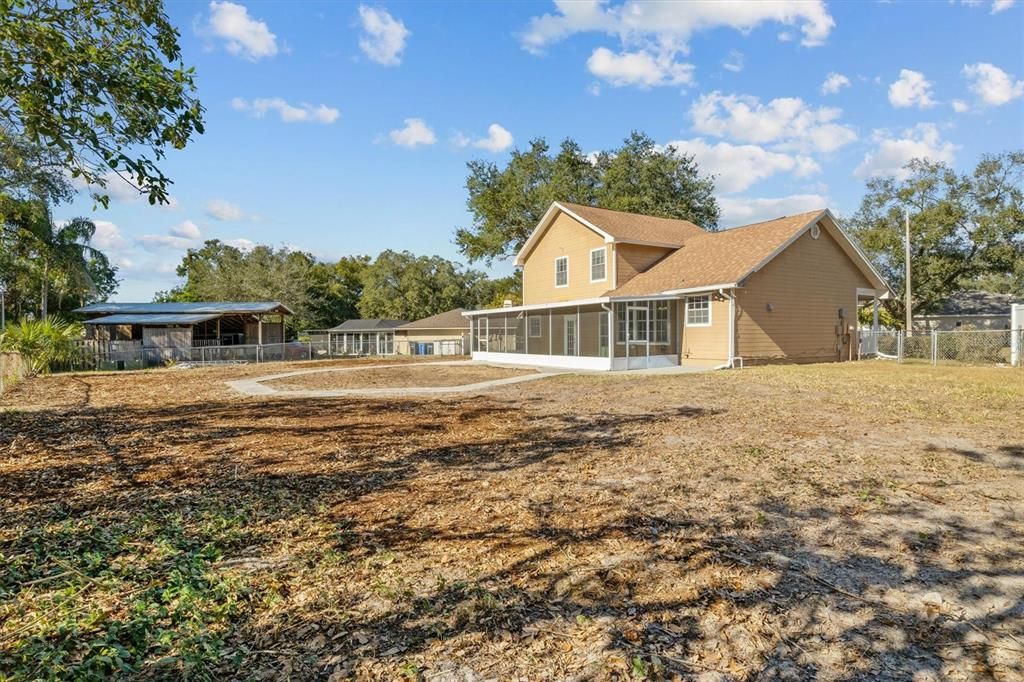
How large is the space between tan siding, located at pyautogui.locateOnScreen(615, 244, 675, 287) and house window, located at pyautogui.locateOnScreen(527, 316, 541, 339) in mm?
3760

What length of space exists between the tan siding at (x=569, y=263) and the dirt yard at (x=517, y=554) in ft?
55.2

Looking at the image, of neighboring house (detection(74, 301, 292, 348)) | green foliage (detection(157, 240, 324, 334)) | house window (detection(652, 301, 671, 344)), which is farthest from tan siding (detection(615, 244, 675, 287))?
green foliage (detection(157, 240, 324, 334))

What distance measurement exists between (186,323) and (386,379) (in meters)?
21.9

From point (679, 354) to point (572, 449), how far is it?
48.1ft

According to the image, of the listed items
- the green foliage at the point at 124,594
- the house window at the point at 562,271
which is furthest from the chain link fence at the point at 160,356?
the green foliage at the point at 124,594

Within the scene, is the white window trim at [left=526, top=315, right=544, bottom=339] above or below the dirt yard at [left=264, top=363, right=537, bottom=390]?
above

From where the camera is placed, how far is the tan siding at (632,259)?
2305 centimetres

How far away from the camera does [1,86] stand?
492cm

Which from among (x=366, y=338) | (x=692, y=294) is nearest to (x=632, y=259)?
(x=692, y=294)

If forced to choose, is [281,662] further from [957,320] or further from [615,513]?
[957,320]

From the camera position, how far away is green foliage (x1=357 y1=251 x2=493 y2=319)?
57.9 metres

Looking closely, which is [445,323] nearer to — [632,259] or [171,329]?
[171,329]

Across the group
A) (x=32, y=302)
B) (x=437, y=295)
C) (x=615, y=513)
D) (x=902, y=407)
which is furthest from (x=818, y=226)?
(x=32, y=302)

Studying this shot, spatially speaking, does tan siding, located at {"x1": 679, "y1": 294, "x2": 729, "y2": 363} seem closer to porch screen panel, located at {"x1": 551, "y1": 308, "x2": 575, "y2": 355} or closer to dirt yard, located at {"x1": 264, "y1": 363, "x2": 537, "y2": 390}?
porch screen panel, located at {"x1": 551, "y1": 308, "x2": 575, "y2": 355}
